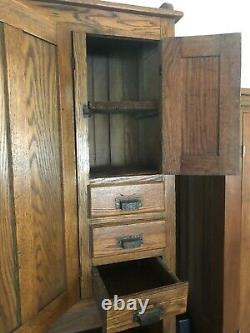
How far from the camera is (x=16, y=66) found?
2.49ft

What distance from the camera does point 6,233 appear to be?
0.75 metres

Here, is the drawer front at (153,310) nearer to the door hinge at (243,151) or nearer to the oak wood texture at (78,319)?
the oak wood texture at (78,319)

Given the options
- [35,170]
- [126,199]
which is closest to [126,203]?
[126,199]

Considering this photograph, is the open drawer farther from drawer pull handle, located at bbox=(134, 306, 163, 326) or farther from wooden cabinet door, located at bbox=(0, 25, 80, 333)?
wooden cabinet door, located at bbox=(0, 25, 80, 333)

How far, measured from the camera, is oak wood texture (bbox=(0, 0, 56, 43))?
28.6 inches

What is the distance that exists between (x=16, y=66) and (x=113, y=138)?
25.2 inches

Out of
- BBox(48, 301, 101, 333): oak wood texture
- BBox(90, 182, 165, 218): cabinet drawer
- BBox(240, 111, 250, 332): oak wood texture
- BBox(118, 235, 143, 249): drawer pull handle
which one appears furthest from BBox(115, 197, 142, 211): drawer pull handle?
BBox(240, 111, 250, 332): oak wood texture

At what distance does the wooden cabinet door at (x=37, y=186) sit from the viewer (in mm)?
756

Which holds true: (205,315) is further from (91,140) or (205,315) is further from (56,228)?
(91,140)

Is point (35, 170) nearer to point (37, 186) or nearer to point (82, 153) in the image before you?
point (37, 186)

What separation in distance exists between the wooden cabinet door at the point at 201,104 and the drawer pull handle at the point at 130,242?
0.87 feet

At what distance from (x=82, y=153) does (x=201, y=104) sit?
0.43 meters

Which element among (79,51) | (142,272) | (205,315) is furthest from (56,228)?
(205,315)

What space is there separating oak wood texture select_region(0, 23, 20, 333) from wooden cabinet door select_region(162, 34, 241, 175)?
490 mm
